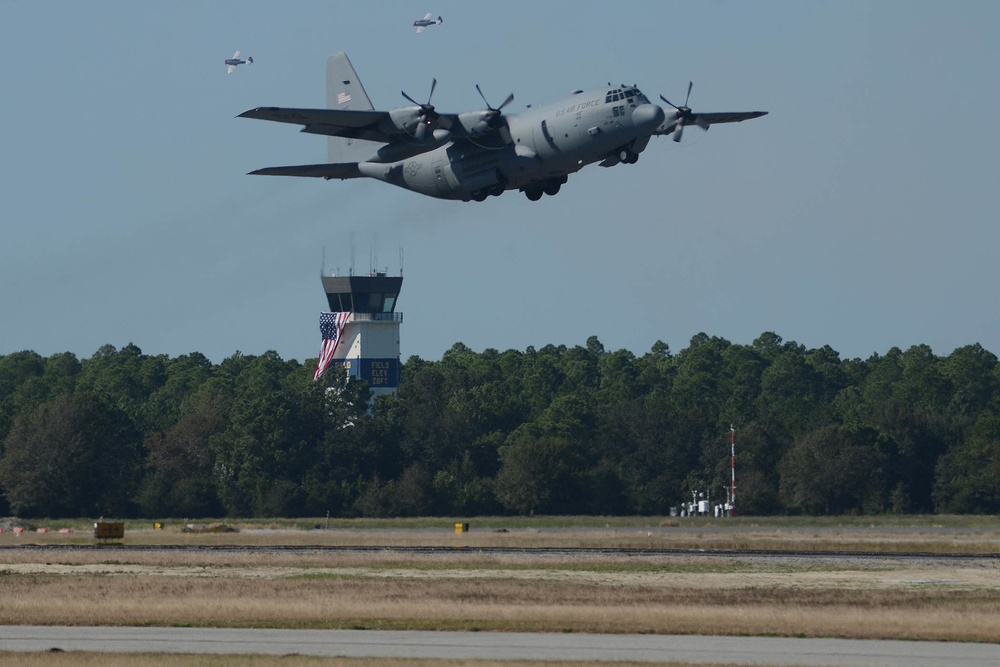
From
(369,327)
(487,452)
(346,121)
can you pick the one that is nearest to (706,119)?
(346,121)

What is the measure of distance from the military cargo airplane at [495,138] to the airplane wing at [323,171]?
4 centimetres

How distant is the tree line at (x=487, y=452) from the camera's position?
102438mm

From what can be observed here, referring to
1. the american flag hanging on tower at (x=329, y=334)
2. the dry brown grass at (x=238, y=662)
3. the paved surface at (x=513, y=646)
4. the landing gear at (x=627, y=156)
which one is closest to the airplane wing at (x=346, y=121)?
the landing gear at (x=627, y=156)

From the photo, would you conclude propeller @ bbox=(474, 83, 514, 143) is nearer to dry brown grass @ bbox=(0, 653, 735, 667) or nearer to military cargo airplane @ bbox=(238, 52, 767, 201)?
military cargo airplane @ bbox=(238, 52, 767, 201)

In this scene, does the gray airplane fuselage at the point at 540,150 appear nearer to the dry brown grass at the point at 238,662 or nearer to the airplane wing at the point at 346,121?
the airplane wing at the point at 346,121

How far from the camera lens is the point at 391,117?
2333 inches

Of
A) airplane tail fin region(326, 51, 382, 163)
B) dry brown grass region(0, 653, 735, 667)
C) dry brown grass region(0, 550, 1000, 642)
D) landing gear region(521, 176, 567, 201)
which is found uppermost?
Result: airplane tail fin region(326, 51, 382, 163)

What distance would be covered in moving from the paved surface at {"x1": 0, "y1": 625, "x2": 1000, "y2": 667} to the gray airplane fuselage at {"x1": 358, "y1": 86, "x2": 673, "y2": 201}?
25.6 metres

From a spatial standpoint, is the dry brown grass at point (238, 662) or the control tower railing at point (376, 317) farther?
the control tower railing at point (376, 317)

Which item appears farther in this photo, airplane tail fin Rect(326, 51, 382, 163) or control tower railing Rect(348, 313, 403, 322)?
control tower railing Rect(348, 313, 403, 322)

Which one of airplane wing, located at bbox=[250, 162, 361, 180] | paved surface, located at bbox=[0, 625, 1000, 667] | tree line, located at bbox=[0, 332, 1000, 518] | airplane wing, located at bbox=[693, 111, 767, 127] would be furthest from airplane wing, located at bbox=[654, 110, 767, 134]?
tree line, located at bbox=[0, 332, 1000, 518]

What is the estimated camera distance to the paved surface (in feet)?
97.8

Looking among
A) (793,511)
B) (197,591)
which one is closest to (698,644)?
(197,591)

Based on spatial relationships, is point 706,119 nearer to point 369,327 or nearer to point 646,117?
point 646,117
